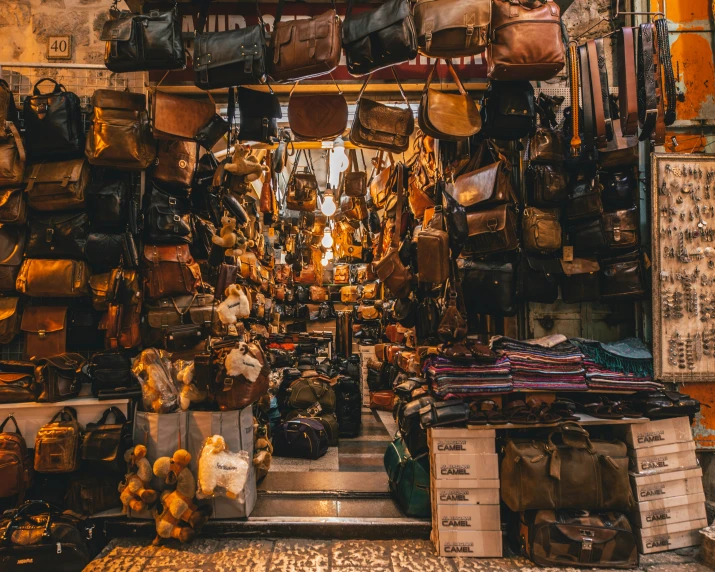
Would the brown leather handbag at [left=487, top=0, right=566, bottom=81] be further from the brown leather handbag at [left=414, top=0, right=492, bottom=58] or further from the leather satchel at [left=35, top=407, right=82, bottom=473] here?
the leather satchel at [left=35, top=407, right=82, bottom=473]

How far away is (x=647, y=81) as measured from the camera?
10.5ft

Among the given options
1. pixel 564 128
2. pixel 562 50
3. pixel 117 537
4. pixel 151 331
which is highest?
pixel 562 50

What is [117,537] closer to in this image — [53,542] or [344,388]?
[53,542]

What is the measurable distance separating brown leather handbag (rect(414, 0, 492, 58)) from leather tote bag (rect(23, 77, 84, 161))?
3.00m

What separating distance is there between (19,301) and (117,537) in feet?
7.28

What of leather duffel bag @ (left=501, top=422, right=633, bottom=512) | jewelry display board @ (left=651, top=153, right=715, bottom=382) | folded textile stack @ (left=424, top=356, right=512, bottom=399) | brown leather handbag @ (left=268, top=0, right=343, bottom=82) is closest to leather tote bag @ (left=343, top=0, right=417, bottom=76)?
brown leather handbag @ (left=268, top=0, right=343, bottom=82)

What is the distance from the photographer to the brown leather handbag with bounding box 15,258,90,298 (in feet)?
12.4

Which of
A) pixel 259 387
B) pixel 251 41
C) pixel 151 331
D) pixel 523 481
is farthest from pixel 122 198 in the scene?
pixel 523 481

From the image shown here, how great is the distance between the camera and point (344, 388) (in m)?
6.68

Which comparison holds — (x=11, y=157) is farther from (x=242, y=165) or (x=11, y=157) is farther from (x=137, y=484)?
(x=137, y=484)

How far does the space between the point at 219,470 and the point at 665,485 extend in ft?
10.9

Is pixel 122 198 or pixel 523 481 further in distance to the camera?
pixel 122 198

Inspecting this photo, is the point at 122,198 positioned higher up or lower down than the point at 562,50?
lower down

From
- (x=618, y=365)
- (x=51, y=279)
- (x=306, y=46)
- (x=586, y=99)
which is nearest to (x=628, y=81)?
(x=586, y=99)
